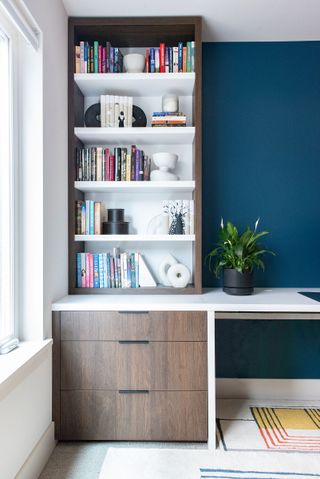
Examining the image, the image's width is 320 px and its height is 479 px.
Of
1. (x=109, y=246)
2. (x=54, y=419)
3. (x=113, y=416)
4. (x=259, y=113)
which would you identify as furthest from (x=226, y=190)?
(x=54, y=419)

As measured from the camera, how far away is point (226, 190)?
2.64 metres

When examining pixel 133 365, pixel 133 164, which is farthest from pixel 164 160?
pixel 133 365

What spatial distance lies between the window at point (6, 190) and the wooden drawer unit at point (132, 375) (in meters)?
0.30

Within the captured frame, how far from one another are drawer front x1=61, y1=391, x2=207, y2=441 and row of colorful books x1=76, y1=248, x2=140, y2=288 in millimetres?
656

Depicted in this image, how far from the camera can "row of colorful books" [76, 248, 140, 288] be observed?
2.38 m

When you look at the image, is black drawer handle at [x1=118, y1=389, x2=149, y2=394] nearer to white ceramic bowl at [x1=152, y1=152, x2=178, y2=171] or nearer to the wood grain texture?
the wood grain texture

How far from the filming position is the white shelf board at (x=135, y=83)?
2.33 metres

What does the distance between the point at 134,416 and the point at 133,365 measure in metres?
0.27

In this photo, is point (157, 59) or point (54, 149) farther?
point (157, 59)

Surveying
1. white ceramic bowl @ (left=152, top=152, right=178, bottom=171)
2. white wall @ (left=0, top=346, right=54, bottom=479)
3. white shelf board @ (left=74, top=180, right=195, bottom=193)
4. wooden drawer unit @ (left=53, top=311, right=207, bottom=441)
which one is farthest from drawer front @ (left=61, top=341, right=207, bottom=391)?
white ceramic bowl @ (left=152, top=152, right=178, bottom=171)

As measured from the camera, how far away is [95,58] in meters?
2.38

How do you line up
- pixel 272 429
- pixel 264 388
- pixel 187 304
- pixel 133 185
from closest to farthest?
pixel 187 304
pixel 272 429
pixel 133 185
pixel 264 388

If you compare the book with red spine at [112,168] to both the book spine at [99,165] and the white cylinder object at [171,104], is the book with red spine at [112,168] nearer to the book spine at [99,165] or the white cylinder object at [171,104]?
the book spine at [99,165]

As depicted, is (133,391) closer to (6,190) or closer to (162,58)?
(6,190)
